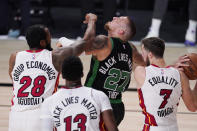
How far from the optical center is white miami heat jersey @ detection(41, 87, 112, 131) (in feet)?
11.5

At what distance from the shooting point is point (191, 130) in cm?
608

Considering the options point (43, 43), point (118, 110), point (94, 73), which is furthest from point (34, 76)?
point (118, 110)

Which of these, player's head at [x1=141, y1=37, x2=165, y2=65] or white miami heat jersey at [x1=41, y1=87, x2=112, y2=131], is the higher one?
player's head at [x1=141, y1=37, x2=165, y2=65]

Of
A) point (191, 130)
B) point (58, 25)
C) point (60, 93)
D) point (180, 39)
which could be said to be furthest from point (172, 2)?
point (60, 93)

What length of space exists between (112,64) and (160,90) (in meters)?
0.66

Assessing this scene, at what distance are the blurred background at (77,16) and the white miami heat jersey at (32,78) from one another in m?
6.16

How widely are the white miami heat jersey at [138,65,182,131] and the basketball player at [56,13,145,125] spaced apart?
20.1 inches

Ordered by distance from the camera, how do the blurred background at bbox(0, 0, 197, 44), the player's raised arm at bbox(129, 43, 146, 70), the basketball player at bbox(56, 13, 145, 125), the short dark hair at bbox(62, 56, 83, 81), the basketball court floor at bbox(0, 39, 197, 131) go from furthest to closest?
the blurred background at bbox(0, 0, 197, 44)
the basketball court floor at bbox(0, 39, 197, 131)
the player's raised arm at bbox(129, 43, 146, 70)
the basketball player at bbox(56, 13, 145, 125)
the short dark hair at bbox(62, 56, 83, 81)

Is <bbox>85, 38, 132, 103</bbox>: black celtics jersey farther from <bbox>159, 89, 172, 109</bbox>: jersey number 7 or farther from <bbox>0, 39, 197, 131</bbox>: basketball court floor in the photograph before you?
<bbox>0, 39, 197, 131</bbox>: basketball court floor

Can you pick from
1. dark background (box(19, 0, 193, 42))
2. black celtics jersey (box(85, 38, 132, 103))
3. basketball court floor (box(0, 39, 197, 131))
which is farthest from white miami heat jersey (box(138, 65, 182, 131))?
dark background (box(19, 0, 193, 42))

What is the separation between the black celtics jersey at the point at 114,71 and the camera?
464 cm

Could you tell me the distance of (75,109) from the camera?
11.5 feet

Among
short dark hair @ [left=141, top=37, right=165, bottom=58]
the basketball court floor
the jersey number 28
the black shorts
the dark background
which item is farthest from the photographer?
the dark background

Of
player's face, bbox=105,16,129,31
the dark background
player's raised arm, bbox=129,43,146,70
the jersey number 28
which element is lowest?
the dark background
